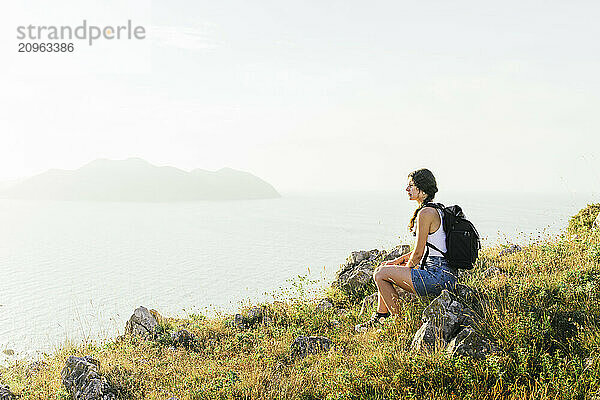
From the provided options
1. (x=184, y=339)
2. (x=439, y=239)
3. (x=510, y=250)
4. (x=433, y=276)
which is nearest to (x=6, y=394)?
(x=184, y=339)

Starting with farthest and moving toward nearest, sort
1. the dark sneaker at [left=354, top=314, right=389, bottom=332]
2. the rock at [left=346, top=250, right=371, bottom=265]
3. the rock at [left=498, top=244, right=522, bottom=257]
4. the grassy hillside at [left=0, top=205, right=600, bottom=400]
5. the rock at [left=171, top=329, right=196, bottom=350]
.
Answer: the rock at [left=346, top=250, right=371, bottom=265], the rock at [left=498, top=244, right=522, bottom=257], the rock at [left=171, top=329, right=196, bottom=350], the dark sneaker at [left=354, top=314, right=389, bottom=332], the grassy hillside at [left=0, top=205, right=600, bottom=400]

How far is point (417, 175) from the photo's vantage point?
7215 mm

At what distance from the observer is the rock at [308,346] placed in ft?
24.2

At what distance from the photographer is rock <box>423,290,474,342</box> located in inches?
244

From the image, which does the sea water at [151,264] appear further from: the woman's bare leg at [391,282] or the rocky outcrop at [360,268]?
the woman's bare leg at [391,282]

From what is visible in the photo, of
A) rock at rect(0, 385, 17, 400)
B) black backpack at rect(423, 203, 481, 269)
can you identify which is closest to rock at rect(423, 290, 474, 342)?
black backpack at rect(423, 203, 481, 269)

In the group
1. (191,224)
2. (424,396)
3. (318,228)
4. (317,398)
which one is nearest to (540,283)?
(424,396)

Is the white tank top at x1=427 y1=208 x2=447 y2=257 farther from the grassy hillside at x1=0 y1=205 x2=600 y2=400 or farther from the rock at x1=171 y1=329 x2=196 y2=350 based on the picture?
the rock at x1=171 y1=329 x2=196 y2=350

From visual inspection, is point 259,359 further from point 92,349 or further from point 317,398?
point 92,349

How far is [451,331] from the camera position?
6188mm

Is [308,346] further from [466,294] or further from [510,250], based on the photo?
[510,250]

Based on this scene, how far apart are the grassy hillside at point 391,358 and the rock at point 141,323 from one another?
431 millimetres

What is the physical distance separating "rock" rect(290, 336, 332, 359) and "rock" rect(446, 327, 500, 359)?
93.8 inches

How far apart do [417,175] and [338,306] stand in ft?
15.5
